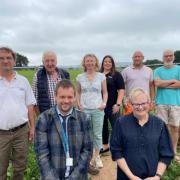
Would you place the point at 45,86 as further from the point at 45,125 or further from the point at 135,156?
the point at 135,156

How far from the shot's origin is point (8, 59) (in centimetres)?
432

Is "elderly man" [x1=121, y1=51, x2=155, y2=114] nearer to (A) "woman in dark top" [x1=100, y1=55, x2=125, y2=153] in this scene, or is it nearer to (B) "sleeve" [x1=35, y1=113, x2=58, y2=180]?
(A) "woman in dark top" [x1=100, y1=55, x2=125, y2=153]

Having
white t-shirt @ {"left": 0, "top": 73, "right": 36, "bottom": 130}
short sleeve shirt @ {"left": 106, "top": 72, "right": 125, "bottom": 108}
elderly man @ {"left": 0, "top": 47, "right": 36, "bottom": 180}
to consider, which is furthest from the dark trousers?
white t-shirt @ {"left": 0, "top": 73, "right": 36, "bottom": 130}

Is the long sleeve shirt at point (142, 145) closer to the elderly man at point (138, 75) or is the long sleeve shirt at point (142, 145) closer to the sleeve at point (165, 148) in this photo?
the sleeve at point (165, 148)

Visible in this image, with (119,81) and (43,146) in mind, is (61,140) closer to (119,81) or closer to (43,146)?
(43,146)

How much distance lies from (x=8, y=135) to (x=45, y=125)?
1.11 meters

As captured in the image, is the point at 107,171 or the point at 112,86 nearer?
the point at 107,171

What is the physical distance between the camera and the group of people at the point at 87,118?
3.50 meters

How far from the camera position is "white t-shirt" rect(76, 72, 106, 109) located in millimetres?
5512

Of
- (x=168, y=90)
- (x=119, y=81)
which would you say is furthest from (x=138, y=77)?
(x=168, y=90)

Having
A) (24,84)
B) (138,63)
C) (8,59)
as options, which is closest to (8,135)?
(24,84)

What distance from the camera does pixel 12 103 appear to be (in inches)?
170

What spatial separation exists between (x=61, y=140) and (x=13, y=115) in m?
1.08

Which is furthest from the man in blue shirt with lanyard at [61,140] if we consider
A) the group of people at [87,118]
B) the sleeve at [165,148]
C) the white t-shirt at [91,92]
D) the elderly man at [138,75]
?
the elderly man at [138,75]
